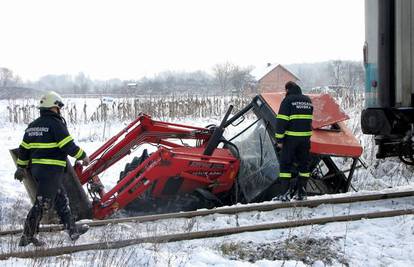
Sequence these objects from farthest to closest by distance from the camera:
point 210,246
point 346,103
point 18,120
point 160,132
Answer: point 18,120
point 346,103
point 160,132
point 210,246

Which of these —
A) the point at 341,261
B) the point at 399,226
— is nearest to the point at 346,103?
the point at 399,226

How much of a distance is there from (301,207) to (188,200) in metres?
1.79

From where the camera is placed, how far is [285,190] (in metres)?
7.14

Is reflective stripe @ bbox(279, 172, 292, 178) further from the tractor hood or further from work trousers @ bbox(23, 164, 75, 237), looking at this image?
work trousers @ bbox(23, 164, 75, 237)

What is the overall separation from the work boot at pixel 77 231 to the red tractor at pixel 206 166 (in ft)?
3.15

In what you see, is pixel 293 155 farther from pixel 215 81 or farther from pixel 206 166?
pixel 215 81

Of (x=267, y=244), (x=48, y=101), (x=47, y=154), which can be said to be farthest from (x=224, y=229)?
(x=48, y=101)

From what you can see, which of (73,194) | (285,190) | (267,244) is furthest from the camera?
(285,190)

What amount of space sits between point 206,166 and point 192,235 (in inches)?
72.1

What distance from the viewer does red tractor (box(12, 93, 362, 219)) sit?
22.5 feet

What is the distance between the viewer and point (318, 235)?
17.8ft

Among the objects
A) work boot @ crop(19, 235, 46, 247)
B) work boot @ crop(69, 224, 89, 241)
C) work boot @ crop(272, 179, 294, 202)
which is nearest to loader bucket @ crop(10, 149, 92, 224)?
work boot @ crop(69, 224, 89, 241)

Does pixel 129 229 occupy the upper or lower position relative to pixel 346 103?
lower

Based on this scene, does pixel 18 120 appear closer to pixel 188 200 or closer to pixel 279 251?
pixel 188 200
